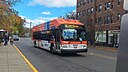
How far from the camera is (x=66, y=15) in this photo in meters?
75.3

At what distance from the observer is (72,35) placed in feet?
75.5

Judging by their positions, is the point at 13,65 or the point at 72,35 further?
the point at 72,35

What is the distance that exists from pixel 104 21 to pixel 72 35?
1339 inches

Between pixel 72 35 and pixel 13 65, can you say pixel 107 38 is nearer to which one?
pixel 72 35

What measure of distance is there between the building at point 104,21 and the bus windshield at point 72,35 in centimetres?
2408

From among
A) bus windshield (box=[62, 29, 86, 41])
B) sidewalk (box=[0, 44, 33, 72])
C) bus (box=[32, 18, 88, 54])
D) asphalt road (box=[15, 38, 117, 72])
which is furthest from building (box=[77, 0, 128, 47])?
sidewalk (box=[0, 44, 33, 72])

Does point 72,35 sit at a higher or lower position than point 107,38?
higher

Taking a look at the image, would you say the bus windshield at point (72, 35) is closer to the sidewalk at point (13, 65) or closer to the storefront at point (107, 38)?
the sidewalk at point (13, 65)

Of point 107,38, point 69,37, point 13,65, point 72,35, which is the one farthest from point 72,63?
point 107,38

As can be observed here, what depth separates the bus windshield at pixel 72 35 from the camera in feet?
74.9

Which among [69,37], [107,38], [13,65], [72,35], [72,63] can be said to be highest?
[72,35]

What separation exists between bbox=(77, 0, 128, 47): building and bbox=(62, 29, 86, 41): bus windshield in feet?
79.0

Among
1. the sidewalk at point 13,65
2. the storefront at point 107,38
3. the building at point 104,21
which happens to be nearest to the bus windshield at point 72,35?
the sidewalk at point 13,65

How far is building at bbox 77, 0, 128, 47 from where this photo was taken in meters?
49.8
